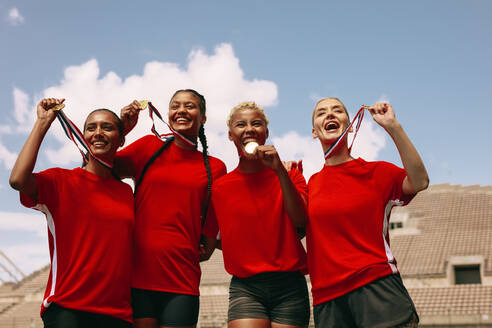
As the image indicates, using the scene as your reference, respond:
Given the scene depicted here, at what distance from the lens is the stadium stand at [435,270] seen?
59.7 feet

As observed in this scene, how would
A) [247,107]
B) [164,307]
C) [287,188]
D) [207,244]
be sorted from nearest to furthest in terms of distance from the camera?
[287,188] < [164,307] < [247,107] < [207,244]

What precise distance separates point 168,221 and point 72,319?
0.89 metres

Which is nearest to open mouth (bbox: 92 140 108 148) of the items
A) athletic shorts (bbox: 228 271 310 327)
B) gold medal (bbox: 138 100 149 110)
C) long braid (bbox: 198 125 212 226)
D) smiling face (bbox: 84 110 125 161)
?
smiling face (bbox: 84 110 125 161)

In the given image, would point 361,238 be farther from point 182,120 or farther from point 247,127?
point 182,120

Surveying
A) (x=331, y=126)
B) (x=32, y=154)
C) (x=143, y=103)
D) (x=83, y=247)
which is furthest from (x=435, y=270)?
(x=32, y=154)

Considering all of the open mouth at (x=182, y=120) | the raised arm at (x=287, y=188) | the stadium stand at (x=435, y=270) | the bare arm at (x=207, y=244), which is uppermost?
the open mouth at (x=182, y=120)

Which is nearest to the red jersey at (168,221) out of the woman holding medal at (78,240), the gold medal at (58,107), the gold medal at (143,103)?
the woman holding medal at (78,240)

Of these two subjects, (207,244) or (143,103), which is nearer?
(207,244)

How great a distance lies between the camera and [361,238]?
3.11 m

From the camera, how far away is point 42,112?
3232 mm

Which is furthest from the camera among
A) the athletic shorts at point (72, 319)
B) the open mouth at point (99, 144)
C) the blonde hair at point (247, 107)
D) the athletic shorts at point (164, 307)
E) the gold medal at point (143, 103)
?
the gold medal at point (143, 103)

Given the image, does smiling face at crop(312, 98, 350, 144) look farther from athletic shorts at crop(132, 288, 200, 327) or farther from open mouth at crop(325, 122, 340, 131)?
athletic shorts at crop(132, 288, 200, 327)

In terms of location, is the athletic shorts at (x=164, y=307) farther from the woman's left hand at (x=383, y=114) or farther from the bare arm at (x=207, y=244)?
the woman's left hand at (x=383, y=114)

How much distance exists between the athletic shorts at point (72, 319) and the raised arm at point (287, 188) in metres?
1.36
